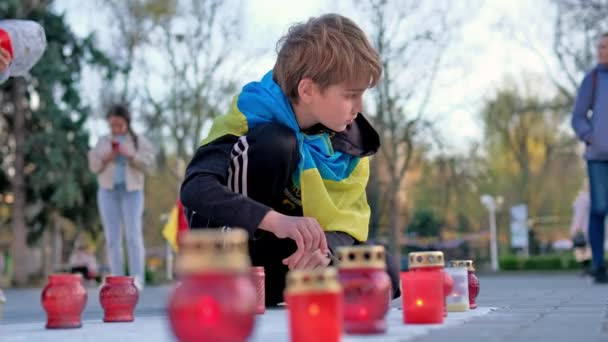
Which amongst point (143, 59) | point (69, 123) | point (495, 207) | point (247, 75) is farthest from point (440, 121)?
point (495, 207)

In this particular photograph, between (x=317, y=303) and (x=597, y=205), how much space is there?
21.5 feet

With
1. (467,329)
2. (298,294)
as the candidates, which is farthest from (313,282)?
(467,329)

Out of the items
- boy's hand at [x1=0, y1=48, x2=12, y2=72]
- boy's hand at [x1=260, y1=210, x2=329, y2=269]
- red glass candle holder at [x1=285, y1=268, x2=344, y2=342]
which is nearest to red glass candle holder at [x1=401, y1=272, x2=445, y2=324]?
boy's hand at [x1=260, y1=210, x2=329, y2=269]

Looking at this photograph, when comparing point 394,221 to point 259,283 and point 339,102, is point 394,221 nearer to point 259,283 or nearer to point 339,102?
point 259,283

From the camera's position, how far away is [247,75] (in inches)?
1101

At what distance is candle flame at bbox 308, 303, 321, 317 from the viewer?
187 cm

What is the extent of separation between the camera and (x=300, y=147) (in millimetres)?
3811

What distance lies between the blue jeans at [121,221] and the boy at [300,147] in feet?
17.9

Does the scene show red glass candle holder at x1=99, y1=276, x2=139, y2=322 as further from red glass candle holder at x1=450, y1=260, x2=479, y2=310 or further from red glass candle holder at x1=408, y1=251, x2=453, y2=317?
red glass candle holder at x1=408, y1=251, x2=453, y2=317

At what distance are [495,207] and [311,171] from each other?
127ft

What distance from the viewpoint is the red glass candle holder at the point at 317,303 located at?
187 cm

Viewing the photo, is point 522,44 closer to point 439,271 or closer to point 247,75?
point 247,75

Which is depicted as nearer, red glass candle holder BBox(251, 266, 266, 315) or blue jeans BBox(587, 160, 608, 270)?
red glass candle holder BBox(251, 266, 266, 315)

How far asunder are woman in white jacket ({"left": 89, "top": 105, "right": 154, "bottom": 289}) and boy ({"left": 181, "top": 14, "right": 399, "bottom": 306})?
18.0 feet
